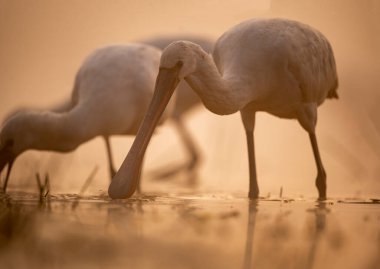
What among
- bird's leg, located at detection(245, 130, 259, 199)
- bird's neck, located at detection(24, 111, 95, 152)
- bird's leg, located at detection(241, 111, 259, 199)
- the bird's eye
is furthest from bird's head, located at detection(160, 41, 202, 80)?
the bird's eye

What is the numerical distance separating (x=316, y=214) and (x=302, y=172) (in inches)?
266

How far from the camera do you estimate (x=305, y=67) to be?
307 inches

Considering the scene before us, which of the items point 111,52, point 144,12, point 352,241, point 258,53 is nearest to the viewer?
point 352,241

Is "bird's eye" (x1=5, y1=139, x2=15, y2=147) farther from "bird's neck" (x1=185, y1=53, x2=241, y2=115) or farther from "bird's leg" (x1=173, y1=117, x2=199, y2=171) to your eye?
"bird's leg" (x1=173, y1=117, x2=199, y2=171)

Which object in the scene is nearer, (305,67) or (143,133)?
(143,133)

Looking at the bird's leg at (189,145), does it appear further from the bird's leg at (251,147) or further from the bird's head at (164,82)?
the bird's head at (164,82)

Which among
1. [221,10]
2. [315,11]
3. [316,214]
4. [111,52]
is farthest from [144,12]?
[316,214]

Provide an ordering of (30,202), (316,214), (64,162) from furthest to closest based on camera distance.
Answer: (64,162)
(30,202)
(316,214)

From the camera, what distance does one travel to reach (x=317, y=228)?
4492mm

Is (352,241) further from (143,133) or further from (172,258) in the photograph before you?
(143,133)

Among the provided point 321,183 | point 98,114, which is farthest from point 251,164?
point 98,114

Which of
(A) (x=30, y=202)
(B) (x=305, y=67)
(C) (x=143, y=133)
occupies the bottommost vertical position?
(A) (x=30, y=202)

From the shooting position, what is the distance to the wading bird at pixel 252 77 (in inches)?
252

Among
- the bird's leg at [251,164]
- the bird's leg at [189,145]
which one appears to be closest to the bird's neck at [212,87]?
the bird's leg at [251,164]
